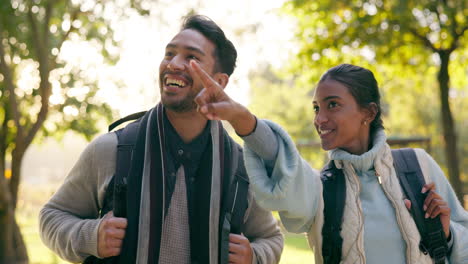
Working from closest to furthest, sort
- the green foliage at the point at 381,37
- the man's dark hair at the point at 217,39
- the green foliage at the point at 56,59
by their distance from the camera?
the man's dark hair at the point at 217,39, the green foliage at the point at 56,59, the green foliage at the point at 381,37

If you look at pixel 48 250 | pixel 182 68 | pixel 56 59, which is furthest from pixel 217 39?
pixel 48 250

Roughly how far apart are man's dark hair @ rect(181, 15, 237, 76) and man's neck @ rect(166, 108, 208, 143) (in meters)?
0.35

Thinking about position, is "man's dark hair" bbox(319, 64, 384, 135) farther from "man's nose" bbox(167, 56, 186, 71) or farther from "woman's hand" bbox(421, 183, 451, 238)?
"man's nose" bbox(167, 56, 186, 71)

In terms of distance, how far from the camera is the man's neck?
8.91ft

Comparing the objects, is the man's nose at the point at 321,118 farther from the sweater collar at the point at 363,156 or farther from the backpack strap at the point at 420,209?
the backpack strap at the point at 420,209

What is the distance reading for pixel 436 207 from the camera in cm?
238

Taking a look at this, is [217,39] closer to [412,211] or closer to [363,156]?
[363,156]

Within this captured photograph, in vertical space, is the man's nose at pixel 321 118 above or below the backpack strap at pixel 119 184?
above

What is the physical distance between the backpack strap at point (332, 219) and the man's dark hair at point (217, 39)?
98cm

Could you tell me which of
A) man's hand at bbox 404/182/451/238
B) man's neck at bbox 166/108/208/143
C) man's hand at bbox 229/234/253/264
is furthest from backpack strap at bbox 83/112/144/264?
man's hand at bbox 404/182/451/238

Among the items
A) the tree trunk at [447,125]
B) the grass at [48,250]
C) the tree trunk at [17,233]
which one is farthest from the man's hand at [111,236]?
the tree trunk at [447,125]

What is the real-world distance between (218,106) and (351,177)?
3.37 ft

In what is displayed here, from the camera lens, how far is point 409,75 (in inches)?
516

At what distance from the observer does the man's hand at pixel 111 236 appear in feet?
7.40
